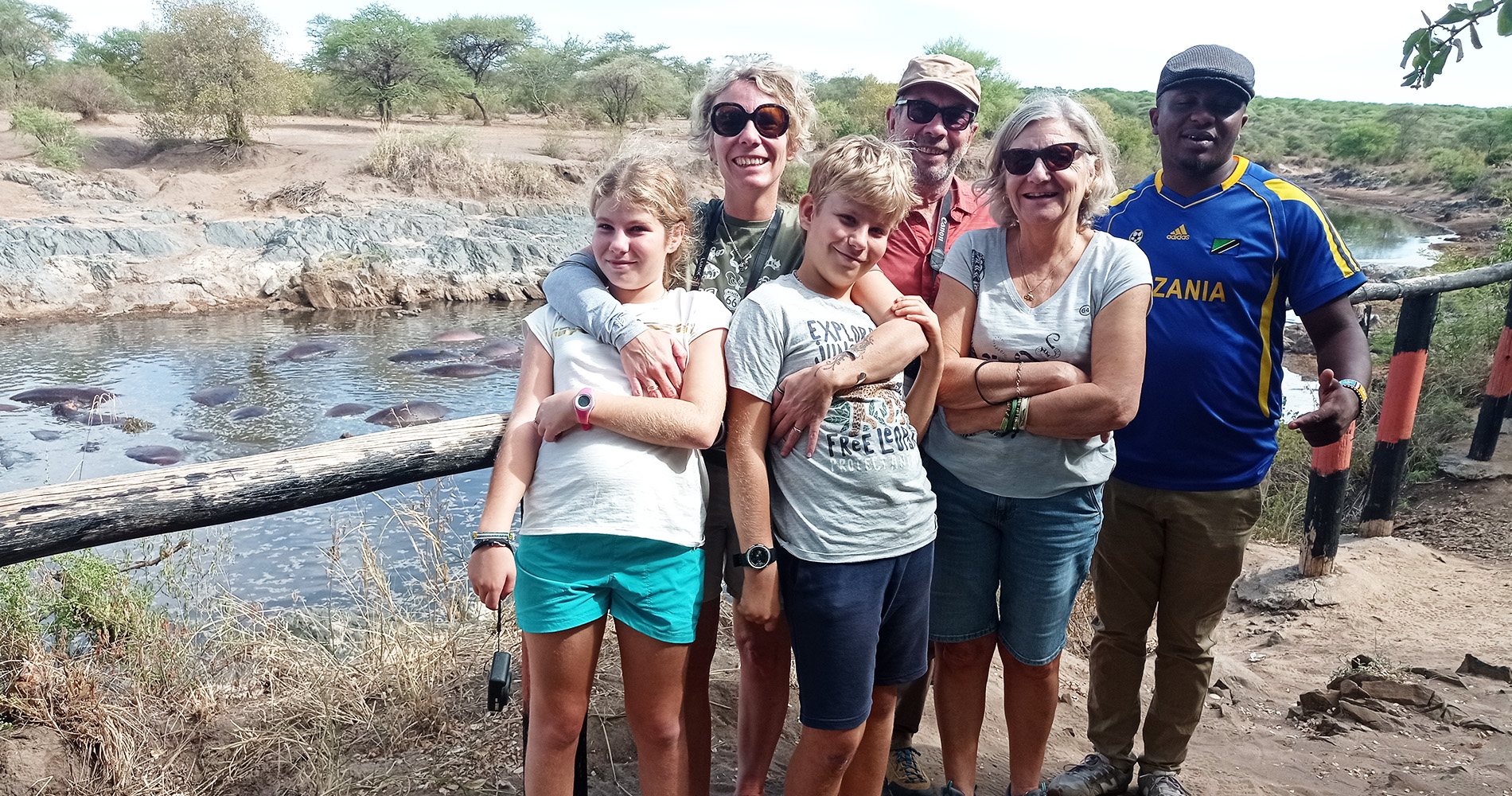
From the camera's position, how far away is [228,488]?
2365 mm

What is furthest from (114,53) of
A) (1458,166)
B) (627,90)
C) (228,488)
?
(1458,166)

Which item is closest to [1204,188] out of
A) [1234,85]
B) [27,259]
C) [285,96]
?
[1234,85]

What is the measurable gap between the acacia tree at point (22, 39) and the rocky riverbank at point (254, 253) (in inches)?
533

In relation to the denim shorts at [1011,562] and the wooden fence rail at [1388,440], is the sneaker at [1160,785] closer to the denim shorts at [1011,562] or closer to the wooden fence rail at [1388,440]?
the denim shorts at [1011,562]

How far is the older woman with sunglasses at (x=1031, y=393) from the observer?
2.44 m

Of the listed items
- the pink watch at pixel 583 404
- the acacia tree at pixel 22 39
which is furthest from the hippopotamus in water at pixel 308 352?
the acacia tree at pixel 22 39

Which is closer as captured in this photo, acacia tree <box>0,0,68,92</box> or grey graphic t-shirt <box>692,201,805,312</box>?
grey graphic t-shirt <box>692,201,805,312</box>

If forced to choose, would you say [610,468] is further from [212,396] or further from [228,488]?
Result: [212,396]

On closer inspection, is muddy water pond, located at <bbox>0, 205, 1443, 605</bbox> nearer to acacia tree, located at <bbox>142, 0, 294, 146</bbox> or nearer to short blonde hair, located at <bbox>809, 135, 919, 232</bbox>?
short blonde hair, located at <bbox>809, 135, 919, 232</bbox>

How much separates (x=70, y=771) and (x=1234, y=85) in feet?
12.7

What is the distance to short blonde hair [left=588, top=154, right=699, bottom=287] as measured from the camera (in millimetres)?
2318

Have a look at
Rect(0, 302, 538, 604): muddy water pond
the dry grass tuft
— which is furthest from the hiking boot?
the dry grass tuft

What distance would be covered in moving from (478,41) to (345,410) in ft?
99.6

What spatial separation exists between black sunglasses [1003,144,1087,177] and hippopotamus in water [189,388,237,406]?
11163 mm
